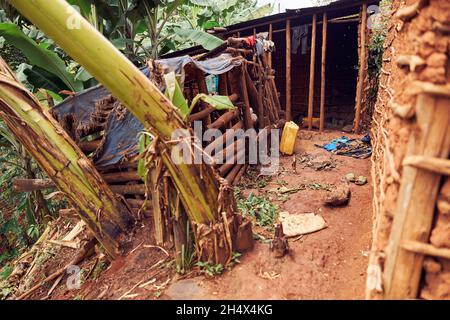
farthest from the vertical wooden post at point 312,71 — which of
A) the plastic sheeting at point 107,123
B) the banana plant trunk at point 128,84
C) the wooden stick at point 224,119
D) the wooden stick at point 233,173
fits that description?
the banana plant trunk at point 128,84

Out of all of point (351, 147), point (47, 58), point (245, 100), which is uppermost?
point (47, 58)

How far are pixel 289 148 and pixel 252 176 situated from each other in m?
1.61

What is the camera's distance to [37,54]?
4500 millimetres

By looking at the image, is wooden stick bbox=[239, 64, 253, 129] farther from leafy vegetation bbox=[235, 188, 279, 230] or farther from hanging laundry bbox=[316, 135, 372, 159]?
hanging laundry bbox=[316, 135, 372, 159]

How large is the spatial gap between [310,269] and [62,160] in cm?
298

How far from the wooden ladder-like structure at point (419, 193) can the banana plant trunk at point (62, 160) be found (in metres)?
3.13

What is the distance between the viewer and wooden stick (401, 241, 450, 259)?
167 centimetres

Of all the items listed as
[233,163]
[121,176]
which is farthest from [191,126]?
[121,176]

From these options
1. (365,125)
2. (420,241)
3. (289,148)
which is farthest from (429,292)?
(365,125)

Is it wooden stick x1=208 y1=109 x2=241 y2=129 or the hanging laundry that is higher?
wooden stick x1=208 y1=109 x2=241 y2=129

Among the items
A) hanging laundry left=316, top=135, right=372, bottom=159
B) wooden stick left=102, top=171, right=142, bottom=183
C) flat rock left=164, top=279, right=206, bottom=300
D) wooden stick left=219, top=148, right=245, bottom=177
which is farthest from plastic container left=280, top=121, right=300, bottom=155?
flat rock left=164, top=279, right=206, bottom=300

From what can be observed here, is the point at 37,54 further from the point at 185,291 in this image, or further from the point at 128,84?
the point at 185,291

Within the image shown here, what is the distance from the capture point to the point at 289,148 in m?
6.98

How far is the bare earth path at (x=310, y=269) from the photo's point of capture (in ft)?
9.26
